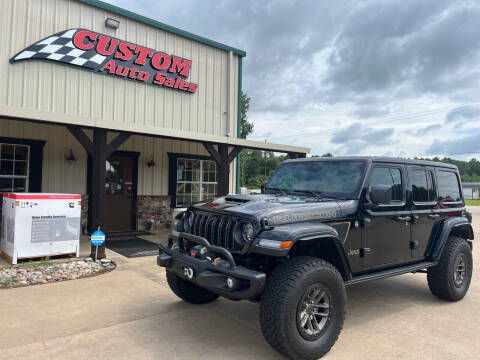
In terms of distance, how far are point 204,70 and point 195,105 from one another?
1145 millimetres

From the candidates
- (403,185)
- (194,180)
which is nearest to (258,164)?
(194,180)

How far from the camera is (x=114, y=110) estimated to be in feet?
29.8

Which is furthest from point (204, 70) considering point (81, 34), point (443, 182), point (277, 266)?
point (277, 266)

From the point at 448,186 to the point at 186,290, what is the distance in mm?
3801

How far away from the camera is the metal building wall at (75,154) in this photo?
8.12 metres

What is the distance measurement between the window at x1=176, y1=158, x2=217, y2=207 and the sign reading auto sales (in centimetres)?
221

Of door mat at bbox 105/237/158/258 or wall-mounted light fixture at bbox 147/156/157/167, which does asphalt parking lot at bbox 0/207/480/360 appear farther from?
wall-mounted light fixture at bbox 147/156/157/167

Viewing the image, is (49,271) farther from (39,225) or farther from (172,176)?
(172,176)

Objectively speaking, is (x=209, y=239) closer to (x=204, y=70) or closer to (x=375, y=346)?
(x=375, y=346)

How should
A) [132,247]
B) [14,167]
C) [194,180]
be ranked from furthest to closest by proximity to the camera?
[194,180] → [14,167] → [132,247]

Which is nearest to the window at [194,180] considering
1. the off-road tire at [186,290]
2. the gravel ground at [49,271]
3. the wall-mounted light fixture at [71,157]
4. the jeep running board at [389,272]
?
the wall-mounted light fixture at [71,157]

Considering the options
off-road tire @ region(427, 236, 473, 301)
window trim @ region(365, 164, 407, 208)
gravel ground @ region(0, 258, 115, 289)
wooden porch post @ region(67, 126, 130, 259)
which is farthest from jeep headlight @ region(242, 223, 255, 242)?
wooden porch post @ region(67, 126, 130, 259)

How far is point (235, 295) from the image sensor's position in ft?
9.72

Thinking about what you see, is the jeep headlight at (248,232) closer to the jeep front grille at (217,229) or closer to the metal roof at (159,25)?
the jeep front grille at (217,229)
